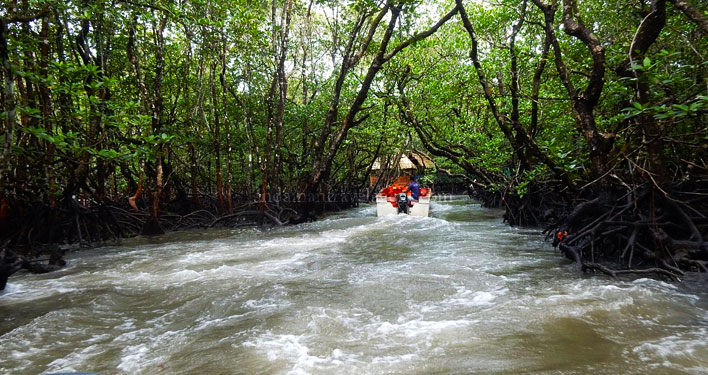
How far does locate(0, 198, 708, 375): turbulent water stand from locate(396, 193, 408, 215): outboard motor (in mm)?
7087

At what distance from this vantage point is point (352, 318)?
11.7 ft

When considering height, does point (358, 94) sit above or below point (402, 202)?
above

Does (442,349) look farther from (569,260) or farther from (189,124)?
(189,124)

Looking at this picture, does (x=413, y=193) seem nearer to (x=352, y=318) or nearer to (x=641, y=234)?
(x=641, y=234)

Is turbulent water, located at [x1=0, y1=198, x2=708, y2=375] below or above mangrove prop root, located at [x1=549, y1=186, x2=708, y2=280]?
below

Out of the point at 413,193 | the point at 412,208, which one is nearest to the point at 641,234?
the point at 412,208

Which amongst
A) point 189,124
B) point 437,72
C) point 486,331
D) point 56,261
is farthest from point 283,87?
point 486,331

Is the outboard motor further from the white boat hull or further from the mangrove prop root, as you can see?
the mangrove prop root

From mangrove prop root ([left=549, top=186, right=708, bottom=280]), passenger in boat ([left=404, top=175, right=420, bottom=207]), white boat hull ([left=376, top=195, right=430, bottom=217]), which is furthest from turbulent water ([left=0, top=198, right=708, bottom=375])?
passenger in boat ([left=404, top=175, right=420, bottom=207])

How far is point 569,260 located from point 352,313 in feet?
13.0

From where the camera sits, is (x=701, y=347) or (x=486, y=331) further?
(x=486, y=331)

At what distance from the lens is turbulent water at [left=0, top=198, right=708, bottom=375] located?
2670mm

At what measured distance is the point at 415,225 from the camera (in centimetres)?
1133

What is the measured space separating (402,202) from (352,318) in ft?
33.5
